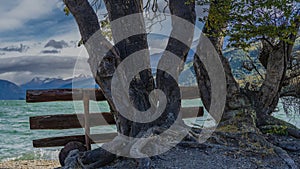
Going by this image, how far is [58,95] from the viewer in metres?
5.49

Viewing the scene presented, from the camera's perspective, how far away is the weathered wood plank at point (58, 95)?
17.2ft

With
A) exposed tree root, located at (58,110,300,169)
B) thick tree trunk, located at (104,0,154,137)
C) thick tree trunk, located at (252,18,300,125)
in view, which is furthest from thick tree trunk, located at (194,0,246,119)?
thick tree trunk, located at (104,0,154,137)

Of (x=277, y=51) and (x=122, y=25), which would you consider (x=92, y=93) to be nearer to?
(x=122, y=25)

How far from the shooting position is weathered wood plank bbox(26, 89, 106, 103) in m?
5.24

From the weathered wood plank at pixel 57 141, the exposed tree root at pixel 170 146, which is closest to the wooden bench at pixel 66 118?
the weathered wood plank at pixel 57 141

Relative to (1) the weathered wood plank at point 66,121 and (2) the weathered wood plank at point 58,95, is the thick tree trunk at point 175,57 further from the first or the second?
(1) the weathered wood plank at point 66,121

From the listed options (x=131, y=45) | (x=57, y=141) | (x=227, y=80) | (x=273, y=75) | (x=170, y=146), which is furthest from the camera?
(x=57, y=141)

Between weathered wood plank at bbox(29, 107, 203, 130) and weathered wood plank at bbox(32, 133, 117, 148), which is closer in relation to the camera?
weathered wood plank at bbox(29, 107, 203, 130)

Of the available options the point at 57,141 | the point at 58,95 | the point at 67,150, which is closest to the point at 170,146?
the point at 67,150

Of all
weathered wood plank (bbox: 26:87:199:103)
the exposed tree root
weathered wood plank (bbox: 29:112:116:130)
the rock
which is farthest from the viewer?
weathered wood plank (bbox: 29:112:116:130)

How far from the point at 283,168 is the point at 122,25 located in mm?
2931

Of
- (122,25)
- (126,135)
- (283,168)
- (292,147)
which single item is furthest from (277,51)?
(126,135)

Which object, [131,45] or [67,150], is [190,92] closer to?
[131,45]

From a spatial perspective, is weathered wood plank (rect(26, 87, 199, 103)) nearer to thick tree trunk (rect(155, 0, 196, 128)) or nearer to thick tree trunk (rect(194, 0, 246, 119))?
thick tree trunk (rect(155, 0, 196, 128))
